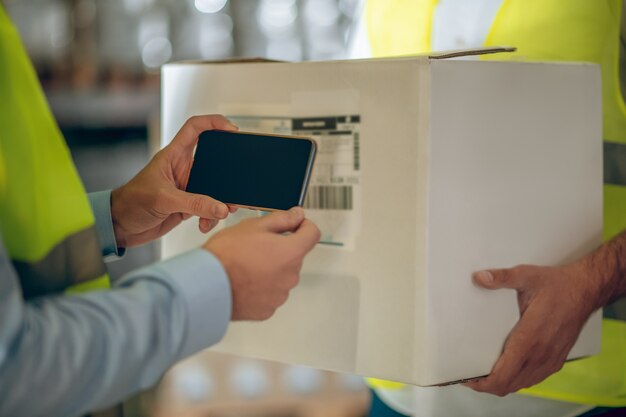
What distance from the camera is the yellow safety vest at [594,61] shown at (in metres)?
0.78

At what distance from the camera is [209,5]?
182 centimetres

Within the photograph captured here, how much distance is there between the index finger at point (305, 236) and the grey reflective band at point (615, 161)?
40 centimetres

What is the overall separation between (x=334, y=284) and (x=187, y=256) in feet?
0.74

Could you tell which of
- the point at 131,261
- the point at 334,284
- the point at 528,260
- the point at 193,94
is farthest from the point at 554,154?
the point at 131,261

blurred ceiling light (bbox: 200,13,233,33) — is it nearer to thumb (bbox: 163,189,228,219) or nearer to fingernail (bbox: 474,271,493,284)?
thumb (bbox: 163,189,228,219)

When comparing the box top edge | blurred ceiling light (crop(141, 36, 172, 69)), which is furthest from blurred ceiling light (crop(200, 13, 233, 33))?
the box top edge

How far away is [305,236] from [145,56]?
52.1 inches

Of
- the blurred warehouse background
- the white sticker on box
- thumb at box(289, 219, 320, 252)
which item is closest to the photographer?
thumb at box(289, 219, 320, 252)

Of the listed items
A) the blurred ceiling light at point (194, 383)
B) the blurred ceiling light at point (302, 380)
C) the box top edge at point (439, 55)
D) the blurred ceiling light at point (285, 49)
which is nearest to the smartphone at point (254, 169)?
the box top edge at point (439, 55)

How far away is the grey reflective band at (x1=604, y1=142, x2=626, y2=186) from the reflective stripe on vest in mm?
588

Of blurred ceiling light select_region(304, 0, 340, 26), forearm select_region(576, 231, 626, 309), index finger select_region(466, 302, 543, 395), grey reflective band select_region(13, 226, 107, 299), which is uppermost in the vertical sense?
blurred ceiling light select_region(304, 0, 340, 26)

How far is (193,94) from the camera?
0.77 m

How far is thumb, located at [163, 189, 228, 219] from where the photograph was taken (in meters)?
0.64

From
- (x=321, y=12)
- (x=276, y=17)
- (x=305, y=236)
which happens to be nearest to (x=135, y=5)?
(x=276, y=17)
